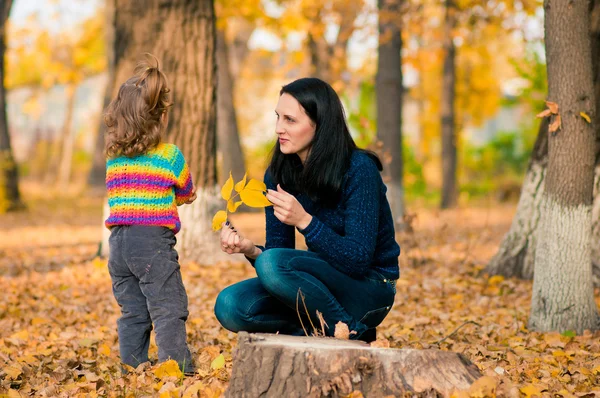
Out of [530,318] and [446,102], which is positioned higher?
[446,102]

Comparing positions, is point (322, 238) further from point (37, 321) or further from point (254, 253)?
point (37, 321)

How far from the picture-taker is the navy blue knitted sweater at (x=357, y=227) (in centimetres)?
338

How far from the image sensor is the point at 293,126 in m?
3.51

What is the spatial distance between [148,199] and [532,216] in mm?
3766

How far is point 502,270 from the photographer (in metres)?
6.50

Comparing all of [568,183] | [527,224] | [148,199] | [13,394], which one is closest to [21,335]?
[13,394]

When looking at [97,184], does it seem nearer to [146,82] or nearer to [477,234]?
[477,234]

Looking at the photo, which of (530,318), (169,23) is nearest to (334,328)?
(530,318)

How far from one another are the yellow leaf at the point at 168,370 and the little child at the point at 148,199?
0.28 feet

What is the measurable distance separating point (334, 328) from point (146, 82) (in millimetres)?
1510

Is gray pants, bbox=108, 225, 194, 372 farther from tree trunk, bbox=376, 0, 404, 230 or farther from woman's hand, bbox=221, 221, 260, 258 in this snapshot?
tree trunk, bbox=376, 0, 404, 230

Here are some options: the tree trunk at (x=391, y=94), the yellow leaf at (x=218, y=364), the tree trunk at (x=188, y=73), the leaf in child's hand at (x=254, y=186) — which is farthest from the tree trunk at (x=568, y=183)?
the tree trunk at (x=391, y=94)

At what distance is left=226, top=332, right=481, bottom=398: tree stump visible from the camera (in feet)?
9.04

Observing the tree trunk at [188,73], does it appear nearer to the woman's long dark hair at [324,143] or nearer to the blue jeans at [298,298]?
the blue jeans at [298,298]
